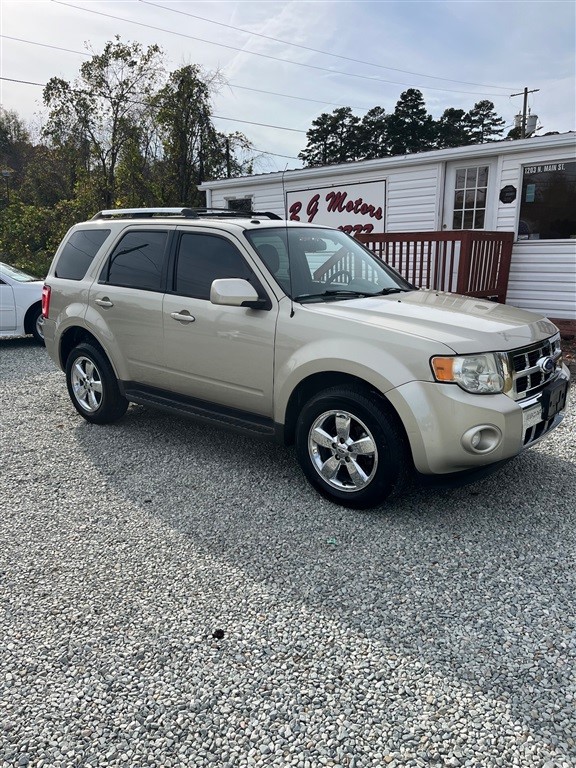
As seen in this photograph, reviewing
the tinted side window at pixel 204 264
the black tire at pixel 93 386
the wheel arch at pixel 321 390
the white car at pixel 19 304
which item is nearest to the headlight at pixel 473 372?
the wheel arch at pixel 321 390

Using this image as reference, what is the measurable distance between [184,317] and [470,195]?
7.44m

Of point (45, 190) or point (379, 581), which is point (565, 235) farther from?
point (45, 190)

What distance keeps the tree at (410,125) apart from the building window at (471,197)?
30.6 m

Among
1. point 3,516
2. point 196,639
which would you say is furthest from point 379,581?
point 3,516

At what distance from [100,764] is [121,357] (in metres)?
3.41

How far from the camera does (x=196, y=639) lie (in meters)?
2.49

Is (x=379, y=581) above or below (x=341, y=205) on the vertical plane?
below

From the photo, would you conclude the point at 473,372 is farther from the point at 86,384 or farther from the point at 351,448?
the point at 86,384

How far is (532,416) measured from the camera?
3.39 meters

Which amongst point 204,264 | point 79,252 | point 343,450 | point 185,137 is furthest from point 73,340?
point 185,137

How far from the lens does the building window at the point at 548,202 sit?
8.79 metres

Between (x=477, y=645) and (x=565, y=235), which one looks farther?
(x=565, y=235)

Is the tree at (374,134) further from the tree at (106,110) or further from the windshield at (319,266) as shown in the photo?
the windshield at (319,266)

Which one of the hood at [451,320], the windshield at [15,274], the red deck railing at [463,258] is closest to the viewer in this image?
the hood at [451,320]
